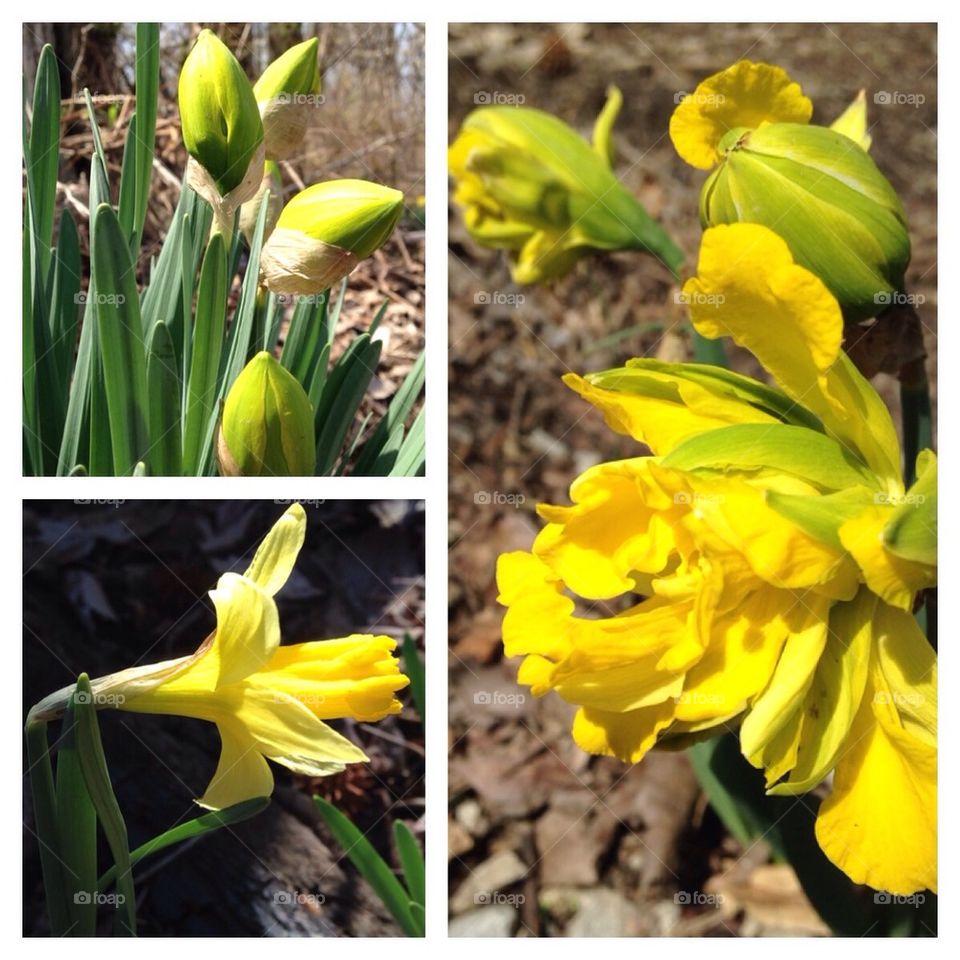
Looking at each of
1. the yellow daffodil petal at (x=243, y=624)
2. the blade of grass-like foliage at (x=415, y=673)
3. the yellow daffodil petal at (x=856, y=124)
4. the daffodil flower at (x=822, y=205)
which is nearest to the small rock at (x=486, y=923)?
the blade of grass-like foliage at (x=415, y=673)

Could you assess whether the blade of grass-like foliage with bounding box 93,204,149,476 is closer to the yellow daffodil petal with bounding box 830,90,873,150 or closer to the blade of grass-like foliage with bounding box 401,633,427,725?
the blade of grass-like foliage with bounding box 401,633,427,725

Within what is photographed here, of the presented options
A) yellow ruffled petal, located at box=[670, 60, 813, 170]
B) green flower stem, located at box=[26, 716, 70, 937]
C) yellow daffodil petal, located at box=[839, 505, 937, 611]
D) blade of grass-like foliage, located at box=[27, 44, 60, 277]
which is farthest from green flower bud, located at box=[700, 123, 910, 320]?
green flower stem, located at box=[26, 716, 70, 937]

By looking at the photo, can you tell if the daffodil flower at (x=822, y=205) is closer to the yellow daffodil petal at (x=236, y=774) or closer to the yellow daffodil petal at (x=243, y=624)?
the yellow daffodil petal at (x=243, y=624)

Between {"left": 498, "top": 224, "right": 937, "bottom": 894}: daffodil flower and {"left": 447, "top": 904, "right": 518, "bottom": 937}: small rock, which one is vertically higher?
{"left": 498, "top": 224, "right": 937, "bottom": 894}: daffodil flower

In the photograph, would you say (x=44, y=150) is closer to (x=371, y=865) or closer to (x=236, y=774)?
(x=236, y=774)


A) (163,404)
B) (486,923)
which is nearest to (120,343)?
(163,404)

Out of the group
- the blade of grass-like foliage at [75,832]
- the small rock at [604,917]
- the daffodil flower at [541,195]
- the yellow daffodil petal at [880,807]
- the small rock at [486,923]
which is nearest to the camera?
the yellow daffodil petal at [880,807]
